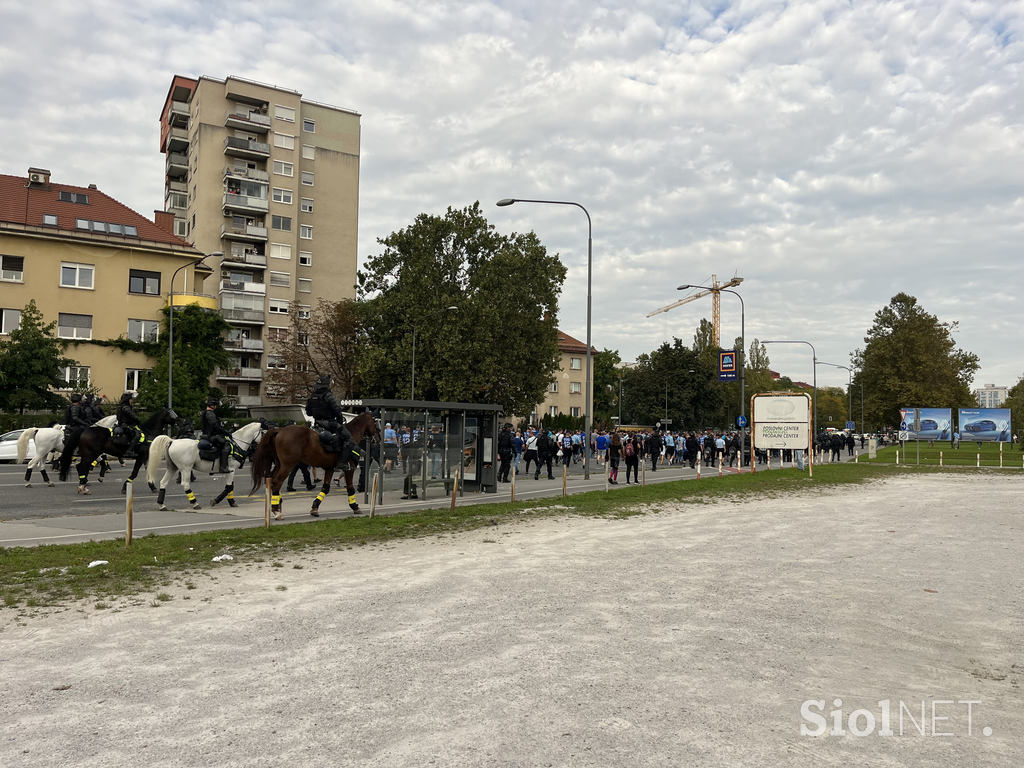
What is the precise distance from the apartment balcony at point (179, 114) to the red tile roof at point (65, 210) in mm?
19624

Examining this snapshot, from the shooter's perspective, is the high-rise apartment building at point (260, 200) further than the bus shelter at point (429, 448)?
Yes

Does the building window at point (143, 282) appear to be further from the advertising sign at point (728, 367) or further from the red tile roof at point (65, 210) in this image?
the advertising sign at point (728, 367)

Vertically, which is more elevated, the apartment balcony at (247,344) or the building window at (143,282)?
the building window at (143,282)

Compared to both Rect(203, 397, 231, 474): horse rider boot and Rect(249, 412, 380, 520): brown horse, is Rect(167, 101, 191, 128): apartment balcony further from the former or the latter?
Rect(249, 412, 380, 520): brown horse

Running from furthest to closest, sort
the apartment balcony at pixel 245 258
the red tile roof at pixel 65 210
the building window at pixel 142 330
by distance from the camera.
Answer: the apartment balcony at pixel 245 258, the building window at pixel 142 330, the red tile roof at pixel 65 210

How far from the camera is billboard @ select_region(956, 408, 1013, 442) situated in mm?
57125

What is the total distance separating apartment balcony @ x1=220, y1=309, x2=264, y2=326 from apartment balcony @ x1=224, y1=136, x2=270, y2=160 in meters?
13.7

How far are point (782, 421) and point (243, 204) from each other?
50406 millimetres

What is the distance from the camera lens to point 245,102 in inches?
2736

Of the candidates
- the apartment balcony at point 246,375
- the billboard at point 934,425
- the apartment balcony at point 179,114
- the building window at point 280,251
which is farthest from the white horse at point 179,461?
the apartment balcony at point 179,114

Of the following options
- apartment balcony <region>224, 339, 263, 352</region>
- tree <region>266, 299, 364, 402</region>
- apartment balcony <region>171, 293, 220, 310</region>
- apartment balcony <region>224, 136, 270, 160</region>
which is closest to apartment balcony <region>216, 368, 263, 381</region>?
apartment balcony <region>224, 339, 263, 352</region>

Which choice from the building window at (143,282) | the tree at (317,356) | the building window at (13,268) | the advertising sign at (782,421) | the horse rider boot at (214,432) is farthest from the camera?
the tree at (317,356)

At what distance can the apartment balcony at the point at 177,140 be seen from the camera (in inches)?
2805

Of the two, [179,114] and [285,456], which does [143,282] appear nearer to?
[179,114]
